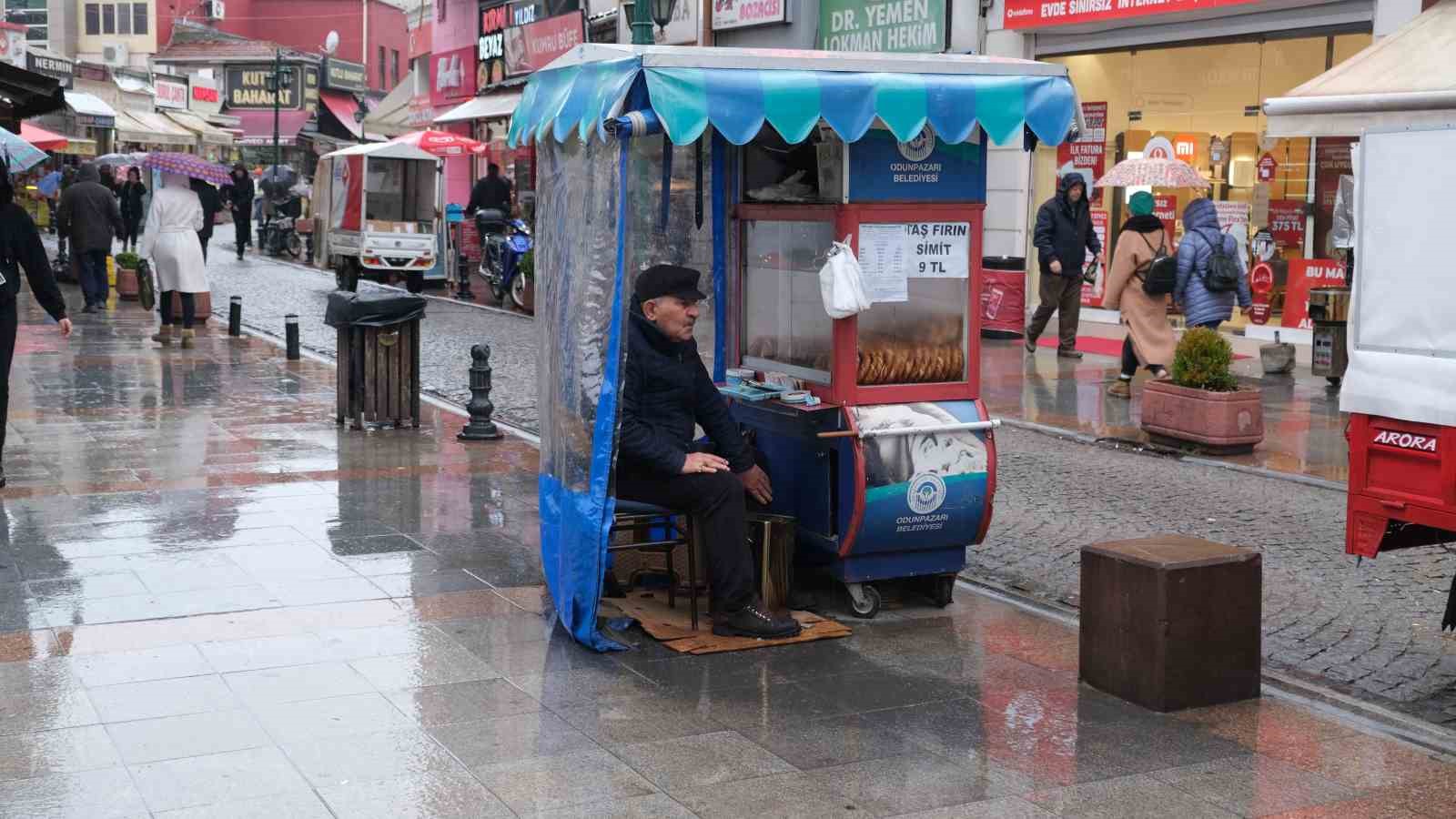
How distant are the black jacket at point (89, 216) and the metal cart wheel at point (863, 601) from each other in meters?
16.5

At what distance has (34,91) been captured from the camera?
635 inches

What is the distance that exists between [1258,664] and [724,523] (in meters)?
2.19

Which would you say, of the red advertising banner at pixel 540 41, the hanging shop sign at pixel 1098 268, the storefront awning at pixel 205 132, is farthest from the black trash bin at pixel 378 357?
the storefront awning at pixel 205 132

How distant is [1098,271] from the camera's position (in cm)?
2072

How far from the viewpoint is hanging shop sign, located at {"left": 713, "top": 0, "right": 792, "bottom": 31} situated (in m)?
25.3

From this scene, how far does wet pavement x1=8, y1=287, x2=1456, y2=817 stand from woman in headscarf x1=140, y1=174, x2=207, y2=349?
7998 mm

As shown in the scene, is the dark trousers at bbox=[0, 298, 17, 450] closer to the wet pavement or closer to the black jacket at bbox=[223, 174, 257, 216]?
the wet pavement

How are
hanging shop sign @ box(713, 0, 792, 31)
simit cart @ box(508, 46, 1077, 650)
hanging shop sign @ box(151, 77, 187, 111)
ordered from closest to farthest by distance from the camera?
simit cart @ box(508, 46, 1077, 650)
hanging shop sign @ box(713, 0, 792, 31)
hanging shop sign @ box(151, 77, 187, 111)

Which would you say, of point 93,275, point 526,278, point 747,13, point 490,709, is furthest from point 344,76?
point 490,709

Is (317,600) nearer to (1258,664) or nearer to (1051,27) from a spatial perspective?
(1258,664)

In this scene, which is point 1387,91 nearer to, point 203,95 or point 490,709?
point 490,709

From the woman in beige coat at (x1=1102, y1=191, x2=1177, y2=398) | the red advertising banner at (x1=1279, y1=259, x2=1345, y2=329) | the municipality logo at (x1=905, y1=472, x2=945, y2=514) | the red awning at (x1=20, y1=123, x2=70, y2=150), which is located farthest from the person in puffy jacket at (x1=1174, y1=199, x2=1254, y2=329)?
the red awning at (x1=20, y1=123, x2=70, y2=150)

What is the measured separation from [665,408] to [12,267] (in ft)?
16.5

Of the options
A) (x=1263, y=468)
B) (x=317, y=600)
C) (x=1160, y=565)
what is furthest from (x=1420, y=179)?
(x=1263, y=468)
